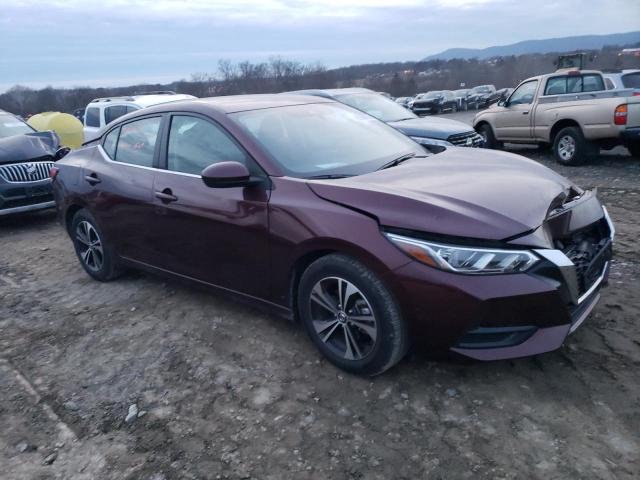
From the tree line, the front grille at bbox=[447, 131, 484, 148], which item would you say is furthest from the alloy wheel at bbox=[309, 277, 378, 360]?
the tree line

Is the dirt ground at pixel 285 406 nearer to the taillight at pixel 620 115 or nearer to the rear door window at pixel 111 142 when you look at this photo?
the rear door window at pixel 111 142

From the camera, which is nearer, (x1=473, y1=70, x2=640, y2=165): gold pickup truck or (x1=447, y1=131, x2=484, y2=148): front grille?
(x1=447, y1=131, x2=484, y2=148): front grille

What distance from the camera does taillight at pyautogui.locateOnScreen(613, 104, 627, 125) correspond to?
347 inches

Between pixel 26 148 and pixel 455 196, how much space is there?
7.15 metres

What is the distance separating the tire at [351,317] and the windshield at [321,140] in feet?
2.32

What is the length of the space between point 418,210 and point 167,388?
1.86m

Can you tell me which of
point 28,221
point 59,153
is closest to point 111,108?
point 59,153

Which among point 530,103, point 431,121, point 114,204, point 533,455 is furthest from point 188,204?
point 530,103

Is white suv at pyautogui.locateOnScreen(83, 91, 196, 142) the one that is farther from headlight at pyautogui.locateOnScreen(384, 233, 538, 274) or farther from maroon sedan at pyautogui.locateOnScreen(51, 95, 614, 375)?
headlight at pyautogui.locateOnScreen(384, 233, 538, 274)

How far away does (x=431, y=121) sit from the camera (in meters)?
9.02

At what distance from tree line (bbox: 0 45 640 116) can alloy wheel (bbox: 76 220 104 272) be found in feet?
111

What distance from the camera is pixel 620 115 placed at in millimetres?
Result: 8859

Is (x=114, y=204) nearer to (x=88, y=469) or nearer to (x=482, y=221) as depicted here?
(x=88, y=469)

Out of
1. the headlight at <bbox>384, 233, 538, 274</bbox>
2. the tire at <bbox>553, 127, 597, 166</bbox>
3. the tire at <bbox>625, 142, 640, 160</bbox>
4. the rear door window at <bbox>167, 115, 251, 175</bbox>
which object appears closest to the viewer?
the headlight at <bbox>384, 233, 538, 274</bbox>
